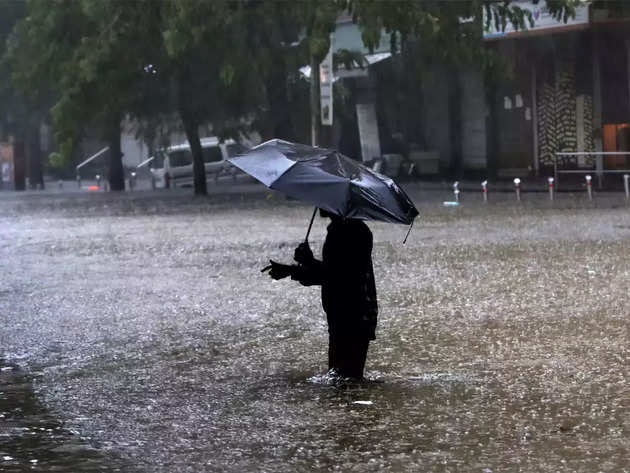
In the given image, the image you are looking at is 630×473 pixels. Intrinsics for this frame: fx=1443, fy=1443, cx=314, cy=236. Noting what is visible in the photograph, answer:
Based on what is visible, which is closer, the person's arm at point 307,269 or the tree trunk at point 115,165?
the person's arm at point 307,269

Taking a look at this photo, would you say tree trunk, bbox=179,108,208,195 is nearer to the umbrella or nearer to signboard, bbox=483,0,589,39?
signboard, bbox=483,0,589,39

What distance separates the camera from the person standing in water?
8.61 m

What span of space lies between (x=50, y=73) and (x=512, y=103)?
524 inches

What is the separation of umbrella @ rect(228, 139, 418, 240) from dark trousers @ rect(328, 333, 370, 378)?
0.81 metres

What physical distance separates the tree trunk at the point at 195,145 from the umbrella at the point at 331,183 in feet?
104

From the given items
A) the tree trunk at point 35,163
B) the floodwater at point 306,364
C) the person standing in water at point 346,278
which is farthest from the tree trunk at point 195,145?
the person standing in water at point 346,278

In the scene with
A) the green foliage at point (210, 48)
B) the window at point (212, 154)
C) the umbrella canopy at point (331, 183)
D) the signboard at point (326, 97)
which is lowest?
the umbrella canopy at point (331, 183)

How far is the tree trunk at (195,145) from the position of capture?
40469mm

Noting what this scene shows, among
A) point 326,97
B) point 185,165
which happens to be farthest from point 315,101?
point 185,165

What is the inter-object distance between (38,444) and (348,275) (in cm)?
232

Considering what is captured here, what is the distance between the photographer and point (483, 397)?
8148mm

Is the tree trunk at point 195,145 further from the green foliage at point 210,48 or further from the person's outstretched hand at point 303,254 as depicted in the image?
the person's outstretched hand at point 303,254

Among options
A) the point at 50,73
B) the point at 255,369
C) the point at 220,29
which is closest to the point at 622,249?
the point at 255,369

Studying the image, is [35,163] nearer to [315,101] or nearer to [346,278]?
[315,101]
